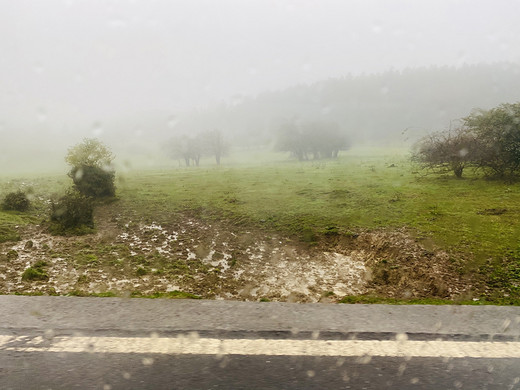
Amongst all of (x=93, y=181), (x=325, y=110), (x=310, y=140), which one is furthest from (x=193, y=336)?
(x=325, y=110)

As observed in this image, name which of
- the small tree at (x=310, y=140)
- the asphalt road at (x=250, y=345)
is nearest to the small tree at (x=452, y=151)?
the asphalt road at (x=250, y=345)

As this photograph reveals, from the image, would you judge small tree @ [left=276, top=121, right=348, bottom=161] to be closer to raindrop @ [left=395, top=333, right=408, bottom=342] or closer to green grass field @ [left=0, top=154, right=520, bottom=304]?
green grass field @ [left=0, top=154, right=520, bottom=304]

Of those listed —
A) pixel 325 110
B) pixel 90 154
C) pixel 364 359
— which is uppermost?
pixel 325 110

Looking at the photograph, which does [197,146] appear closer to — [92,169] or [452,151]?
[92,169]

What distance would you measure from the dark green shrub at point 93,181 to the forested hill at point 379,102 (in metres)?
92.0

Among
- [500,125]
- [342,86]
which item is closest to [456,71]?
[342,86]

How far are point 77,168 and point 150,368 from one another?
13.6 meters

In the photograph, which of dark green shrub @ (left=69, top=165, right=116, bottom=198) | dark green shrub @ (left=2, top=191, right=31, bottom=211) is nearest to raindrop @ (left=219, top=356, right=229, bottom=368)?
dark green shrub @ (left=2, top=191, right=31, bottom=211)

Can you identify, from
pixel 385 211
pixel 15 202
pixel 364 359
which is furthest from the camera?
pixel 15 202

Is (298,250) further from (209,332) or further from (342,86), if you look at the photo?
(342,86)

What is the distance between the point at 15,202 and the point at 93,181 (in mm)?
3056

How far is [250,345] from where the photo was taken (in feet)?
8.61

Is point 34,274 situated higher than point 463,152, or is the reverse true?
point 463,152

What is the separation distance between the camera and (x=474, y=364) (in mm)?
2404
